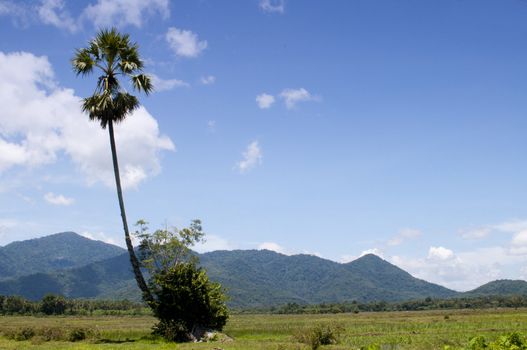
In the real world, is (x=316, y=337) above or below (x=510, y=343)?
below

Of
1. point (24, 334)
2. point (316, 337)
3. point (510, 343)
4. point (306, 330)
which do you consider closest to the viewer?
point (510, 343)

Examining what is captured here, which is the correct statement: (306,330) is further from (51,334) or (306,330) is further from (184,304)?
(51,334)

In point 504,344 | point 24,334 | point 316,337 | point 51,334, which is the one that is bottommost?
point 24,334

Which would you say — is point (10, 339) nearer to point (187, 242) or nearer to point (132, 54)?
point (187, 242)

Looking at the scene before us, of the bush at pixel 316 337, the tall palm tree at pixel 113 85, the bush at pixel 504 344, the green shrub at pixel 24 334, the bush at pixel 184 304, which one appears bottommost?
the green shrub at pixel 24 334

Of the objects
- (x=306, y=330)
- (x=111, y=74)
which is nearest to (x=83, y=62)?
(x=111, y=74)

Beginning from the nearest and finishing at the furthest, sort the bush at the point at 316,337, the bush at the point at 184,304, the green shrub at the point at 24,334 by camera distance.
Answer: the bush at the point at 316,337 → the bush at the point at 184,304 → the green shrub at the point at 24,334

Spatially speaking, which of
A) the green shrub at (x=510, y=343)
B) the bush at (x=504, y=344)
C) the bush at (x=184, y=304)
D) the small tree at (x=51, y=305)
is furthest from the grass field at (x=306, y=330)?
the small tree at (x=51, y=305)

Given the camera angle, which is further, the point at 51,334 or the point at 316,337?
the point at 51,334

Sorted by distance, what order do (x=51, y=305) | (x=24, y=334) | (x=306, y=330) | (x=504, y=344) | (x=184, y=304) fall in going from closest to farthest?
(x=504, y=344), (x=306, y=330), (x=184, y=304), (x=24, y=334), (x=51, y=305)

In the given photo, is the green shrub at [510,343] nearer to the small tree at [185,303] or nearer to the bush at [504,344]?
the bush at [504,344]

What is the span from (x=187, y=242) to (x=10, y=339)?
16.7 m

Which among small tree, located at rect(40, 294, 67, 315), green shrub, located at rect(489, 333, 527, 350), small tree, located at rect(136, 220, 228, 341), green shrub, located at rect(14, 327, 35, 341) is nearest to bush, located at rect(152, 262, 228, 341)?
small tree, located at rect(136, 220, 228, 341)

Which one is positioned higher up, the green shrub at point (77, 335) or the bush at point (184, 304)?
the bush at point (184, 304)
